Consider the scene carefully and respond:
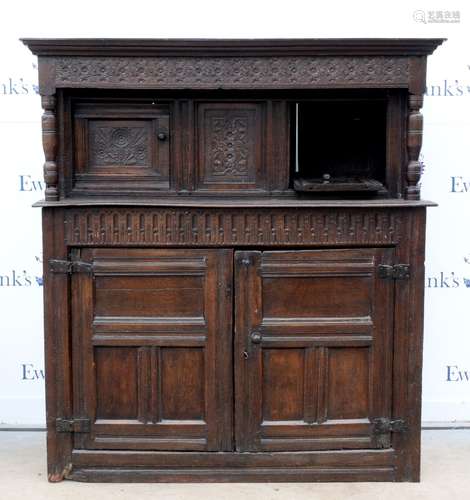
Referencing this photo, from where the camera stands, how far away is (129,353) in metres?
3.67

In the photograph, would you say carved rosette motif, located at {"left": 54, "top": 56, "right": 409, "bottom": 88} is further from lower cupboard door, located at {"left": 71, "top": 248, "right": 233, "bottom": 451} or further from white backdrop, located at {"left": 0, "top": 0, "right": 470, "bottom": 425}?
white backdrop, located at {"left": 0, "top": 0, "right": 470, "bottom": 425}

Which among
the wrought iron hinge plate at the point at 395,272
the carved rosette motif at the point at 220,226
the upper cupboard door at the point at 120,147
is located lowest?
the wrought iron hinge plate at the point at 395,272

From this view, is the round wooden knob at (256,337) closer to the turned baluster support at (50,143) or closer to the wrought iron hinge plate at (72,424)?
the wrought iron hinge plate at (72,424)

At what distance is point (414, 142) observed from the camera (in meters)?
3.55

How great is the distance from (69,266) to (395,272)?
56.2 inches

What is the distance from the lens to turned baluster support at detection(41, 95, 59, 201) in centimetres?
351

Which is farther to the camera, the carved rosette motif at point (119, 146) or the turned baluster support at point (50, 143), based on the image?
the carved rosette motif at point (119, 146)

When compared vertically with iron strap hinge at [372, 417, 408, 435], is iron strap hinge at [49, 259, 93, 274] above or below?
above
